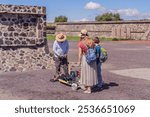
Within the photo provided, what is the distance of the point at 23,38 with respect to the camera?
58.0ft

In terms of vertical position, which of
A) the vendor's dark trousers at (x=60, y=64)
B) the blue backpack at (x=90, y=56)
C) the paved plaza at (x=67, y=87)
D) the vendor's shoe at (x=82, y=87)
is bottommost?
the paved plaza at (x=67, y=87)

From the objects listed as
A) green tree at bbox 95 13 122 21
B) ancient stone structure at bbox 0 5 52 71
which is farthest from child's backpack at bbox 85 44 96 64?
green tree at bbox 95 13 122 21

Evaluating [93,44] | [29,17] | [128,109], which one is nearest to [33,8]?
[29,17]

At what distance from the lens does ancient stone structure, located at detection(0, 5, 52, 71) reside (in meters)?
17.2

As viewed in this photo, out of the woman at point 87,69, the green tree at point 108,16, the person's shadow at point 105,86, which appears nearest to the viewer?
the woman at point 87,69

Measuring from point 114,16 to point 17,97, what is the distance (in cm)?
7094

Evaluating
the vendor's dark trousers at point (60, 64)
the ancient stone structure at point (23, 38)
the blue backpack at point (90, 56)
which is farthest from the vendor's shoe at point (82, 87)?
the ancient stone structure at point (23, 38)

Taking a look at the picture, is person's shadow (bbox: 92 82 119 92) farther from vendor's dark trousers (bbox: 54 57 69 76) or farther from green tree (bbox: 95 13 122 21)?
green tree (bbox: 95 13 122 21)

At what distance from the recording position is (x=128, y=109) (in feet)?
30.5

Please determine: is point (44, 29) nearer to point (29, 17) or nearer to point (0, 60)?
point (29, 17)

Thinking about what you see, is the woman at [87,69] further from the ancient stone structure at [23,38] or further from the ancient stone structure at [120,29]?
the ancient stone structure at [120,29]

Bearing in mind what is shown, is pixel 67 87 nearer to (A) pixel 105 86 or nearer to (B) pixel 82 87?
(B) pixel 82 87

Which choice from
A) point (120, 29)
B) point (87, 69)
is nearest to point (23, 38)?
point (87, 69)

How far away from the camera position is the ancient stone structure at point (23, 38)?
17.2m
